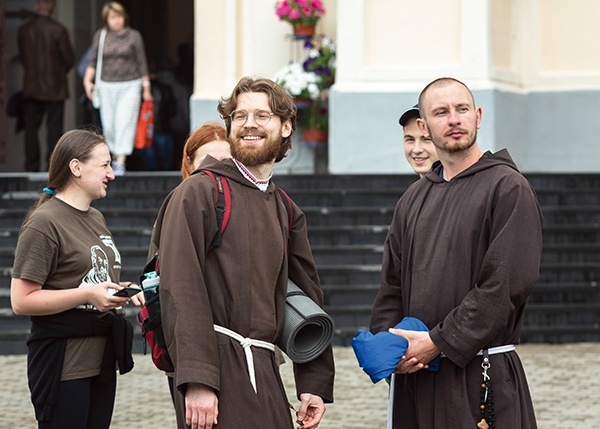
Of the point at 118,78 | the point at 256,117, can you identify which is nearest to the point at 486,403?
the point at 256,117

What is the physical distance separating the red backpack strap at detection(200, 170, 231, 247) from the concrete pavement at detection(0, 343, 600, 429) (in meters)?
3.61

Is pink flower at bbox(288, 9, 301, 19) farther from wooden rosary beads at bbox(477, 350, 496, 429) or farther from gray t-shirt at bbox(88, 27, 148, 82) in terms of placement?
wooden rosary beads at bbox(477, 350, 496, 429)

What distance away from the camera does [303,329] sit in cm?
457

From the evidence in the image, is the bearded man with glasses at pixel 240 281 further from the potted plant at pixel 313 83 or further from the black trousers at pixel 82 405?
the potted plant at pixel 313 83

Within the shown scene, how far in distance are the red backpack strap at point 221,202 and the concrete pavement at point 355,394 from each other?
3.61m

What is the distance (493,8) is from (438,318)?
10526mm

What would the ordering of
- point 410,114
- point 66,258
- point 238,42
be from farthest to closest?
1. point 238,42
2. point 410,114
3. point 66,258

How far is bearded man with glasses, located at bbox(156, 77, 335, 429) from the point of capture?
4.21 meters

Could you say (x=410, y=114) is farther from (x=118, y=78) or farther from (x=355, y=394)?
(x=118, y=78)

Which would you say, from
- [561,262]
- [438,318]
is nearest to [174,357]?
[438,318]

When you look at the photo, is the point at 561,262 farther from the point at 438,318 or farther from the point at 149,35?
the point at 149,35

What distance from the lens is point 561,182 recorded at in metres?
13.0

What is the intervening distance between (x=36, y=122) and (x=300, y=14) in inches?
140

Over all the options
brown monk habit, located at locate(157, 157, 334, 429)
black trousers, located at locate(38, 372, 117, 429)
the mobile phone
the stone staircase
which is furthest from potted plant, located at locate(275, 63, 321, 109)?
brown monk habit, located at locate(157, 157, 334, 429)
